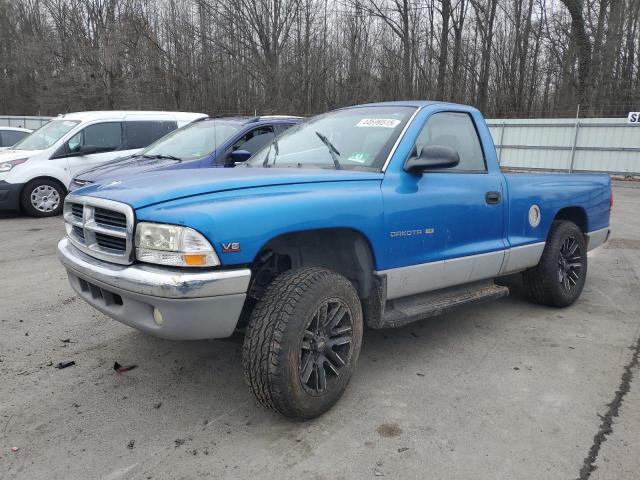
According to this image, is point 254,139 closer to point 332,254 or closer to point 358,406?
point 332,254

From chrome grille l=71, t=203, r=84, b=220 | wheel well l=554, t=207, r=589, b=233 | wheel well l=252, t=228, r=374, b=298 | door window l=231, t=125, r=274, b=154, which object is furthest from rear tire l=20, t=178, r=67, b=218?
wheel well l=554, t=207, r=589, b=233

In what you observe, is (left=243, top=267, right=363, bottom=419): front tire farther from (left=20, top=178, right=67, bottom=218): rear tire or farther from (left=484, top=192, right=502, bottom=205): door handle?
(left=20, top=178, right=67, bottom=218): rear tire

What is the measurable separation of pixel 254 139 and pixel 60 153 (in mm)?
4296

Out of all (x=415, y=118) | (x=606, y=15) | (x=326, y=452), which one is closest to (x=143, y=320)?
(x=326, y=452)

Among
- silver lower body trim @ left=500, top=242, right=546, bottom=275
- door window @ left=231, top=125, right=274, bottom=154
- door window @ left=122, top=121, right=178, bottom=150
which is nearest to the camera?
silver lower body trim @ left=500, top=242, right=546, bottom=275

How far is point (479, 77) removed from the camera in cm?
2620

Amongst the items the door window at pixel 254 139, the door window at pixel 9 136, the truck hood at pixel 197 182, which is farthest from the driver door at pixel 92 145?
the truck hood at pixel 197 182

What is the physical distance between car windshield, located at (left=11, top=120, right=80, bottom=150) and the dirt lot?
5.94 meters

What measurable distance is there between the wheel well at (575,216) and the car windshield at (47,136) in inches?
337

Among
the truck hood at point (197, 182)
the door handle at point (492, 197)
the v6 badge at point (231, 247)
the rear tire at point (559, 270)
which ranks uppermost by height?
the truck hood at point (197, 182)

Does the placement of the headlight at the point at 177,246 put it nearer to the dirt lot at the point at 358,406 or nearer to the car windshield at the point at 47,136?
the dirt lot at the point at 358,406

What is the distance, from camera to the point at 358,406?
3.07 metres

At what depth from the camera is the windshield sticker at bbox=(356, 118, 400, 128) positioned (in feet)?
12.0

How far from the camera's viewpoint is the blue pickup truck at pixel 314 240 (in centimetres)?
256
